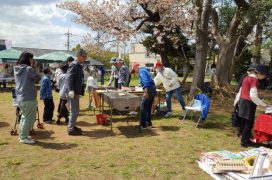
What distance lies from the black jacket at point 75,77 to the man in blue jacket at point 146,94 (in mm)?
1534

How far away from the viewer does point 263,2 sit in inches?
453

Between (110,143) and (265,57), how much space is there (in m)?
34.7

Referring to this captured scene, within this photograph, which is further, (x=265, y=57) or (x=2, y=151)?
(x=265, y=57)

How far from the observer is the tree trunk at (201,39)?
13.4m

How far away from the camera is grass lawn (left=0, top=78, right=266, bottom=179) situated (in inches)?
195

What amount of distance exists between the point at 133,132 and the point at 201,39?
24.0 feet

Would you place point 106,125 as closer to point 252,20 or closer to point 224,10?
point 252,20

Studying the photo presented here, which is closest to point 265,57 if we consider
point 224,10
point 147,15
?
point 224,10

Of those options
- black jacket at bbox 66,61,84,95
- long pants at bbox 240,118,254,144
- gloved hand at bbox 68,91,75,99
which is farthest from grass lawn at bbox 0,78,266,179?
black jacket at bbox 66,61,84,95

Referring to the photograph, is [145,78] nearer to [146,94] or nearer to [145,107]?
[146,94]

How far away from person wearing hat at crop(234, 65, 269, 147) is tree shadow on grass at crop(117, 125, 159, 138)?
2089 mm

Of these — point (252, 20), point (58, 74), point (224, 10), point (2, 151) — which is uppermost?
point (224, 10)

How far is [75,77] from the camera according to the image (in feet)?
23.0

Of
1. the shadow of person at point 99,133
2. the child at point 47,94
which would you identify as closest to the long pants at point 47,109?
the child at point 47,94
